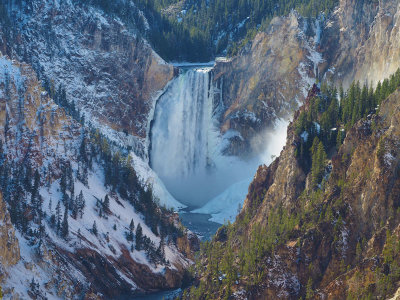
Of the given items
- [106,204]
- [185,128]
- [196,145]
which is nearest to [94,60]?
[185,128]

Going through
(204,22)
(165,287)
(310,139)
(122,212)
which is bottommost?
(165,287)

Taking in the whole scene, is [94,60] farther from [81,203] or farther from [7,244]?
[7,244]

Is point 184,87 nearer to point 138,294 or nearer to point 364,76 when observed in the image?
point 364,76

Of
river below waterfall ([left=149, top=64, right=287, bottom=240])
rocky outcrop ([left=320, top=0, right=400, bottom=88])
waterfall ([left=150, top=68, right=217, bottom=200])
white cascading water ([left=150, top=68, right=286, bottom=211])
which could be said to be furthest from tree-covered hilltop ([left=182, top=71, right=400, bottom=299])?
waterfall ([left=150, top=68, right=217, bottom=200])

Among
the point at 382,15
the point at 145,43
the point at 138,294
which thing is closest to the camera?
the point at 138,294

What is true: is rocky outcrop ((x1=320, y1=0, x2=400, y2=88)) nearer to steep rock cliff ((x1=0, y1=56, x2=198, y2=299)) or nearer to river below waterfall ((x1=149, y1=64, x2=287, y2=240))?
river below waterfall ((x1=149, y1=64, x2=287, y2=240))

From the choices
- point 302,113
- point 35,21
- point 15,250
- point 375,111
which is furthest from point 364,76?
point 15,250
